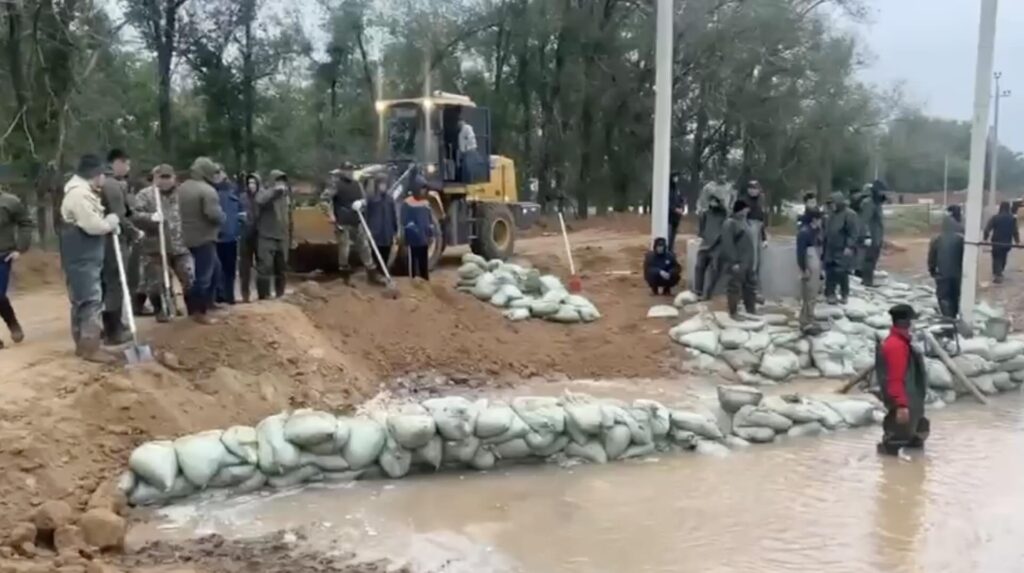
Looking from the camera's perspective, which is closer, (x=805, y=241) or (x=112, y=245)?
(x=112, y=245)

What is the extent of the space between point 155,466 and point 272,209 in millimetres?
4095

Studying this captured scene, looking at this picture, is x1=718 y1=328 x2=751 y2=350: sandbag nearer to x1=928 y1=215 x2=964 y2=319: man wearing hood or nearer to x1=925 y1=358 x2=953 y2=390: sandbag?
x1=925 y1=358 x2=953 y2=390: sandbag

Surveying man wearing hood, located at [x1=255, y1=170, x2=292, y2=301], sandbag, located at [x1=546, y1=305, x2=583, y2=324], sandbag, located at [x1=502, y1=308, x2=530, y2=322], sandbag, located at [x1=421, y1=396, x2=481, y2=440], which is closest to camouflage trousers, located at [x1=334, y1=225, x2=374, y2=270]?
man wearing hood, located at [x1=255, y1=170, x2=292, y2=301]

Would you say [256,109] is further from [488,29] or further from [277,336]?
[277,336]

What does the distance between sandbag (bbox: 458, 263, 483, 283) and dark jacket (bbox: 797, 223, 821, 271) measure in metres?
3.66

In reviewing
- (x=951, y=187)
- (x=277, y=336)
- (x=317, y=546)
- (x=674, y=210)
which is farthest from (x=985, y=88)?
(x=951, y=187)

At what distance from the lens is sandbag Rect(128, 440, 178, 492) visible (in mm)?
7016

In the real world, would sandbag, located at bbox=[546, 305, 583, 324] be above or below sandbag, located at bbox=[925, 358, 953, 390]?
above

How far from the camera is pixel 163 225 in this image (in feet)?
28.6

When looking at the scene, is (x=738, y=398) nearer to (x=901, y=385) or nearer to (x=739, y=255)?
(x=901, y=385)

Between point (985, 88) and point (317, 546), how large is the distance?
830cm

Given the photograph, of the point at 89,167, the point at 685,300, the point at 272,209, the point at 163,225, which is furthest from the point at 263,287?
the point at 685,300

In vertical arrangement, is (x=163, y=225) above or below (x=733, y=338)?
above

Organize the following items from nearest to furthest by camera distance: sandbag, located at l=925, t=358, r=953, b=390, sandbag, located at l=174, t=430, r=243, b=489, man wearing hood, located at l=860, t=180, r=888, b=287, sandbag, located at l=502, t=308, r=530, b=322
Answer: sandbag, located at l=174, t=430, r=243, b=489
sandbag, located at l=925, t=358, r=953, b=390
sandbag, located at l=502, t=308, r=530, b=322
man wearing hood, located at l=860, t=180, r=888, b=287
